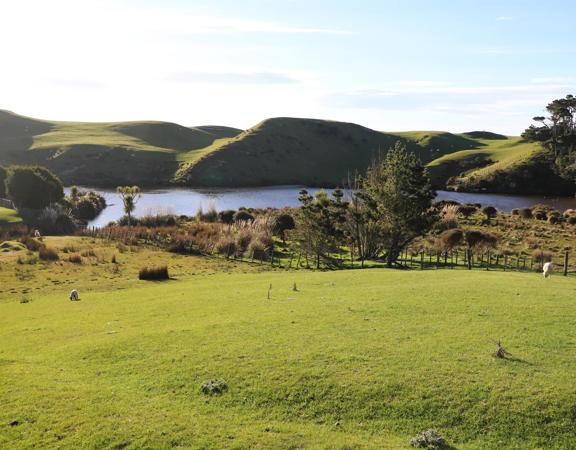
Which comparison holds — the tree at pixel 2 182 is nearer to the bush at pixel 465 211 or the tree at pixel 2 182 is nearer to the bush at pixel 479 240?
the bush at pixel 479 240

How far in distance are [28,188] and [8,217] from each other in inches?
257

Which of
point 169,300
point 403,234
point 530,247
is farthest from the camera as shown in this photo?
point 530,247

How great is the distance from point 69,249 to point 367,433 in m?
41.5

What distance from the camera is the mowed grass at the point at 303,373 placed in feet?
33.0

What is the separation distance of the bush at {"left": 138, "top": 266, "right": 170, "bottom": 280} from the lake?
200 ft

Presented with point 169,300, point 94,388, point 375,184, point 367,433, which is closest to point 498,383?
point 367,433

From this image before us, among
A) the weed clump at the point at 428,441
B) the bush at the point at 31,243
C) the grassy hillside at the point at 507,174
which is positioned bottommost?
the bush at the point at 31,243

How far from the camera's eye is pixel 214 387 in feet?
39.0

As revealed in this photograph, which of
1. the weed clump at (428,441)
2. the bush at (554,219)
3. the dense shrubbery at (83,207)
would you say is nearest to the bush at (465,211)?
the bush at (554,219)

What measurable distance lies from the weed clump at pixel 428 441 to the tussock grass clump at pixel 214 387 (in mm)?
4543

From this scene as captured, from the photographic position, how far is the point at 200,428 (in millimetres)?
10133

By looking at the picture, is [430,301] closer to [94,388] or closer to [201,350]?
[201,350]

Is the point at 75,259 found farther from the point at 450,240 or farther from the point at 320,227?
the point at 450,240

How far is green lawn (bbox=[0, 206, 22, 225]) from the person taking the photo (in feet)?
210
